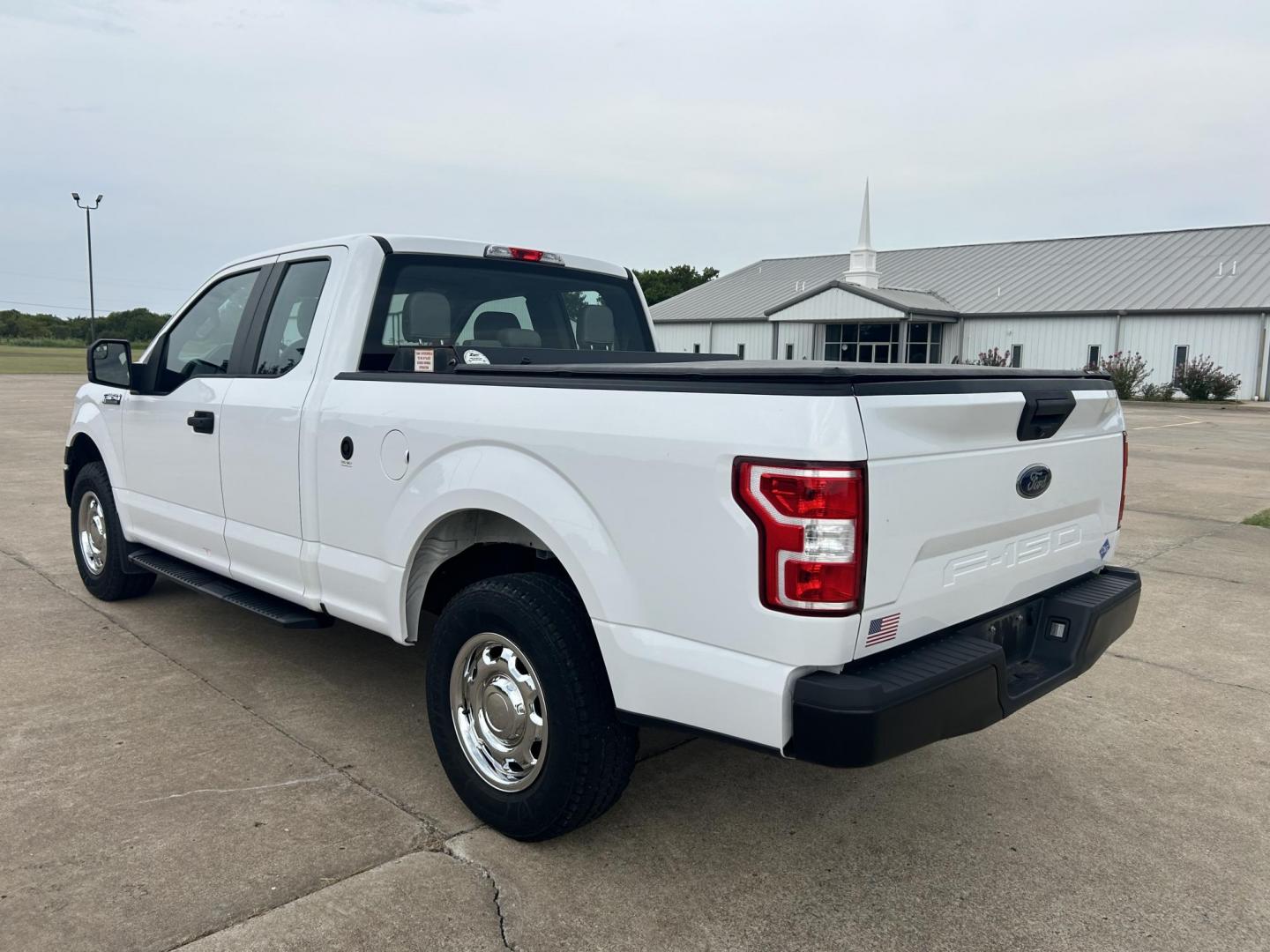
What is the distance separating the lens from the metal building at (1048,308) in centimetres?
3612

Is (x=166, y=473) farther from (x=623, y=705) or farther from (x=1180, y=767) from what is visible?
(x=1180, y=767)

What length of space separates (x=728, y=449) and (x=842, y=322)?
1602 inches

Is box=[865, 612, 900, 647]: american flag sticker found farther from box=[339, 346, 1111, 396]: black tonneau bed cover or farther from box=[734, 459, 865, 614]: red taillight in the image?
box=[339, 346, 1111, 396]: black tonneau bed cover

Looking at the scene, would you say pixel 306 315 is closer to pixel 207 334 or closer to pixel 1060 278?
pixel 207 334

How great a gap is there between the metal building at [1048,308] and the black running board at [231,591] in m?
36.1

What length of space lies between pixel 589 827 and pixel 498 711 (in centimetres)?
49

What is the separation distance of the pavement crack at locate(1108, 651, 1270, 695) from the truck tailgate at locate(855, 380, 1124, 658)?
6.31ft

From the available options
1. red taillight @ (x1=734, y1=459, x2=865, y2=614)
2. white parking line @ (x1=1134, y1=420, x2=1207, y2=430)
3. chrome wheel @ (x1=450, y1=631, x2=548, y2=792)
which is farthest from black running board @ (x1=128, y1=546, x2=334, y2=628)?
white parking line @ (x1=1134, y1=420, x2=1207, y2=430)

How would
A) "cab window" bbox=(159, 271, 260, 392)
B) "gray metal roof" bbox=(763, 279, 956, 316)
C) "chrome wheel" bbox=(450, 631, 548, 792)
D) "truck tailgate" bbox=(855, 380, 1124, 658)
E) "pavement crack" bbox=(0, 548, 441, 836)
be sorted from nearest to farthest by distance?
1. "truck tailgate" bbox=(855, 380, 1124, 658)
2. "chrome wheel" bbox=(450, 631, 548, 792)
3. "pavement crack" bbox=(0, 548, 441, 836)
4. "cab window" bbox=(159, 271, 260, 392)
5. "gray metal roof" bbox=(763, 279, 956, 316)

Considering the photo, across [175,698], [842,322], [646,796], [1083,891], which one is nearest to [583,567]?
[646,796]

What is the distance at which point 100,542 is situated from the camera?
5781mm

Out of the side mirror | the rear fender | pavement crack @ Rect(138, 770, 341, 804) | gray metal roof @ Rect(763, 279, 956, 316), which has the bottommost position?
pavement crack @ Rect(138, 770, 341, 804)

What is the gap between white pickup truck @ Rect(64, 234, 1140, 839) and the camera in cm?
243

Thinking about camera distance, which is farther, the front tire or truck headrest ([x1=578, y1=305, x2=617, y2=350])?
truck headrest ([x1=578, y1=305, x2=617, y2=350])
